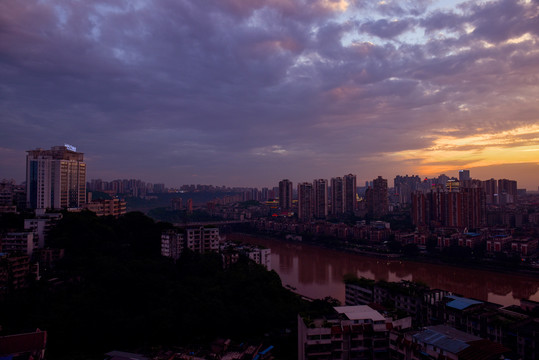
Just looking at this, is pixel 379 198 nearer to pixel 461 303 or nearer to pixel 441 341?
pixel 461 303

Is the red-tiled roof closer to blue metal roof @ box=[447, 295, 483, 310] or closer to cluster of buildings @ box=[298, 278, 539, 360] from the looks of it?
cluster of buildings @ box=[298, 278, 539, 360]

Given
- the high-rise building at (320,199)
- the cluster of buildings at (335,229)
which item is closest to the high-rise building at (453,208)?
the cluster of buildings at (335,229)

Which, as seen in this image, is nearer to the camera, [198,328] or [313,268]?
[198,328]

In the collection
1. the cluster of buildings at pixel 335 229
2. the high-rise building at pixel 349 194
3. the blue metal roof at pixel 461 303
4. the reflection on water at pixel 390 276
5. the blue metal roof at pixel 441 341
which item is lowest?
the reflection on water at pixel 390 276

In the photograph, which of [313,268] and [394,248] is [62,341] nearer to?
[313,268]

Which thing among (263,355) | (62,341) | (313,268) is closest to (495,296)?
(313,268)

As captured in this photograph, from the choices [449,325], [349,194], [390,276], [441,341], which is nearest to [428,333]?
[441,341]

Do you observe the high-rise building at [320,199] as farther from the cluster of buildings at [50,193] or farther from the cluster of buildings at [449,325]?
the cluster of buildings at [449,325]
